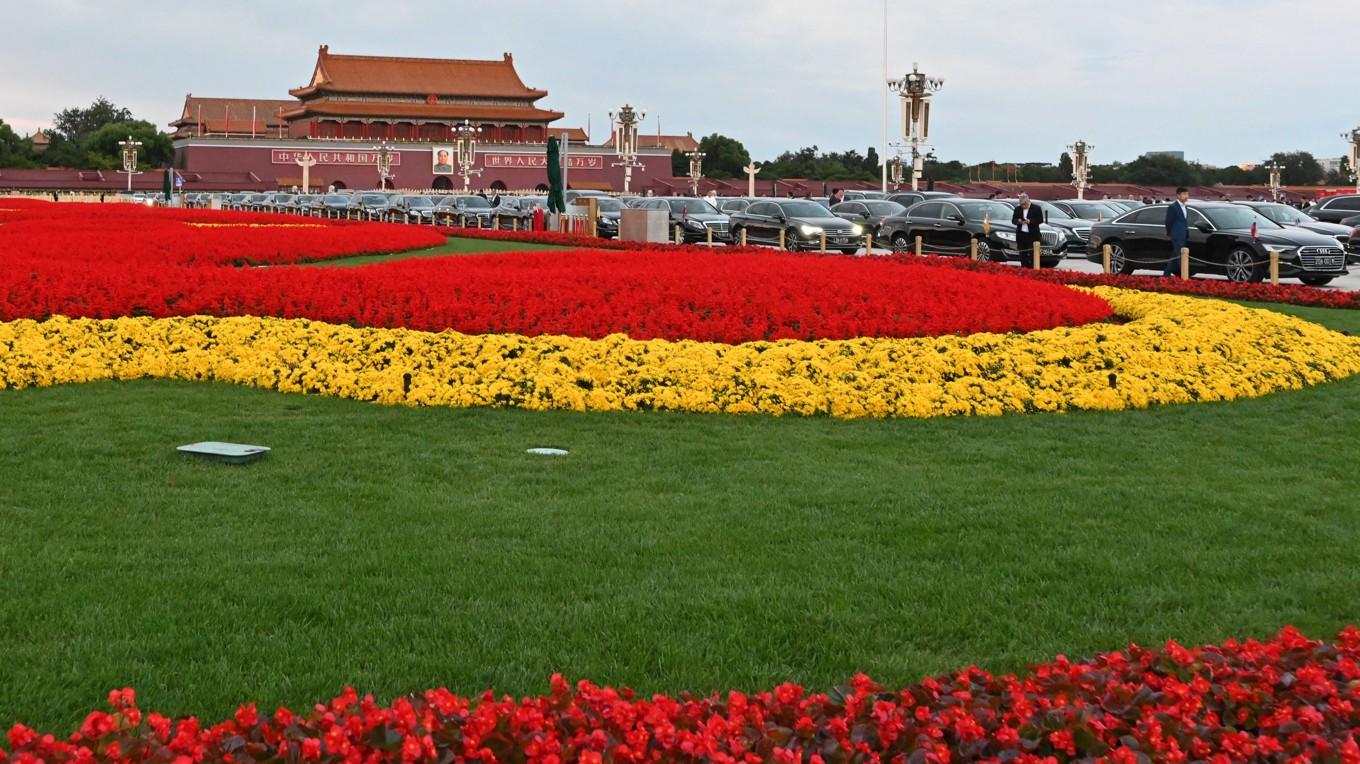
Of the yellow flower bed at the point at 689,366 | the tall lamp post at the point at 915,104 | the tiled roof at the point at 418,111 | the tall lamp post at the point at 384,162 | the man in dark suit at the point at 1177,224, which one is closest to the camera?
the yellow flower bed at the point at 689,366

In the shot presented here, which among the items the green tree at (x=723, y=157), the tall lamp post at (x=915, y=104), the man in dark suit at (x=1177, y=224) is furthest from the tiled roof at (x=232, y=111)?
the man in dark suit at (x=1177, y=224)

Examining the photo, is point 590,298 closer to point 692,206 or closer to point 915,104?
point 692,206

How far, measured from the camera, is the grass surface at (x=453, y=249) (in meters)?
21.2

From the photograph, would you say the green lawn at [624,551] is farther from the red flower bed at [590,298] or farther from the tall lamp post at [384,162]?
the tall lamp post at [384,162]

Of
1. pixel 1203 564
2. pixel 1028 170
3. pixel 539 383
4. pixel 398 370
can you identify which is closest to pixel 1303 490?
pixel 1203 564

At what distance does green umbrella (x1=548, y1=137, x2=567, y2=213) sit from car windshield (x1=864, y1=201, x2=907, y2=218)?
23.1ft

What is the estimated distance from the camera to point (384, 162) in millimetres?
73750

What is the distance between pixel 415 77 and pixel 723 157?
69.9 ft

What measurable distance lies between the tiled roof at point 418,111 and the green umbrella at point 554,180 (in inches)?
1844

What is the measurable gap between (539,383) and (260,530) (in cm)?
312

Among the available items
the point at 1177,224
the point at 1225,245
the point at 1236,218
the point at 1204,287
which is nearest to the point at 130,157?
the point at 1236,218

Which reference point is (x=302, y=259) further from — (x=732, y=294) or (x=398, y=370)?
(x=398, y=370)

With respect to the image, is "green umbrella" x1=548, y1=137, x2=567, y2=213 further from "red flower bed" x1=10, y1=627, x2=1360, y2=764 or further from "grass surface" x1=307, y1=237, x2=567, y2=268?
"red flower bed" x1=10, y1=627, x2=1360, y2=764

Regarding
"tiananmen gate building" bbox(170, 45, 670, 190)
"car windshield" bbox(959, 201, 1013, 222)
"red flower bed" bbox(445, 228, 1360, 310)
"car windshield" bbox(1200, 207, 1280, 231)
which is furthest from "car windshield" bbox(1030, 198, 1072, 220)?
"tiananmen gate building" bbox(170, 45, 670, 190)
